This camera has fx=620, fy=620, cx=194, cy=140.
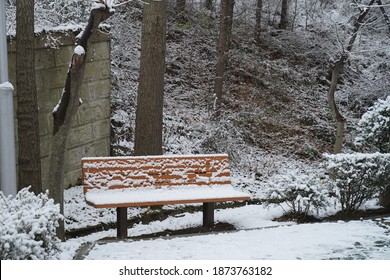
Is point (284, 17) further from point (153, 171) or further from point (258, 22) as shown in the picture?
point (153, 171)

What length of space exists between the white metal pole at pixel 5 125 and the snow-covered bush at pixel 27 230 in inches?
32.8

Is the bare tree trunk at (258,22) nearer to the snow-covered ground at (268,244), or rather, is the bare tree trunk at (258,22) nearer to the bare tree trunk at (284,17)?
the bare tree trunk at (284,17)

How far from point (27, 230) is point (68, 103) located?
2.97 m

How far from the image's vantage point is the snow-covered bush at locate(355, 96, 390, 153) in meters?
11.2

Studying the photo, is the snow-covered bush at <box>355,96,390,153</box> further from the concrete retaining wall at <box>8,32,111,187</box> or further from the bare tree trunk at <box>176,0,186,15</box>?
the bare tree trunk at <box>176,0,186,15</box>

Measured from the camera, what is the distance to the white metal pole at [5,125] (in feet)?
22.6

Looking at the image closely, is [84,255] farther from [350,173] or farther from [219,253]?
[350,173]

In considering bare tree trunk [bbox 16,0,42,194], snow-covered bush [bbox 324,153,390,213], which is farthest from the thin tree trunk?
bare tree trunk [bbox 16,0,42,194]

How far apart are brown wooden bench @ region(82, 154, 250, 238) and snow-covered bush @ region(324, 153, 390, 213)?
1487mm

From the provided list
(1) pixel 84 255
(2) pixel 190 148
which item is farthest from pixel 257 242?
(2) pixel 190 148

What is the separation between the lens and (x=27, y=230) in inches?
217

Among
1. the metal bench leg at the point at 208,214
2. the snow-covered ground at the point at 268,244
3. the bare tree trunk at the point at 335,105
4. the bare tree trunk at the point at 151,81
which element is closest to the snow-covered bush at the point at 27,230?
the snow-covered ground at the point at 268,244

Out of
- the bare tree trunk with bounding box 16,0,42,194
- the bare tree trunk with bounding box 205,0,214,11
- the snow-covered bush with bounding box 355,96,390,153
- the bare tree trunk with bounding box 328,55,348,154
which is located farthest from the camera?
the bare tree trunk with bounding box 205,0,214,11

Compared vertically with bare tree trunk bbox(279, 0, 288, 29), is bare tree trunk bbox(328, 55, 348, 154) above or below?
below
